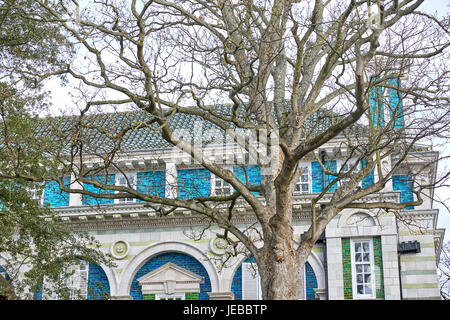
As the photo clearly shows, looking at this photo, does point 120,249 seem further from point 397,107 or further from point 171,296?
point 397,107

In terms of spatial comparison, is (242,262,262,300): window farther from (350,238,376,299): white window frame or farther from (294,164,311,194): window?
(294,164,311,194): window

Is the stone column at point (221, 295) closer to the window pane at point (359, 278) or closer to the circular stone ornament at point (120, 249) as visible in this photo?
the circular stone ornament at point (120, 249)

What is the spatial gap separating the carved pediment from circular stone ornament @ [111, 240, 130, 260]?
4.32 ft

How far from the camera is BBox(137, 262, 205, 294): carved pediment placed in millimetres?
28844

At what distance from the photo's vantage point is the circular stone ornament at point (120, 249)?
29.7m

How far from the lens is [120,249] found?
29781mm

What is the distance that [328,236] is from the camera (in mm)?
28047

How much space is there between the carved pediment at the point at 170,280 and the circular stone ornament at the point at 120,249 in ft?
4.32

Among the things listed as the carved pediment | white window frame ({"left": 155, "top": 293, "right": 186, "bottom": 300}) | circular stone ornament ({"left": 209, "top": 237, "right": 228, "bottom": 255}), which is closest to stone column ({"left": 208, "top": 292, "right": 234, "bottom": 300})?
the carved pediment

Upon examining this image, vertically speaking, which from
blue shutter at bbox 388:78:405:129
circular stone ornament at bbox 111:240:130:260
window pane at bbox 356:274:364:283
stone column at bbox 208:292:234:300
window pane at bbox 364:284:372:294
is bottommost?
stone column at bbox 208:292:234:300

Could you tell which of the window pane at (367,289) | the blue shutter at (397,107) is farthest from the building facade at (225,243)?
the blue shutter at (397,107)

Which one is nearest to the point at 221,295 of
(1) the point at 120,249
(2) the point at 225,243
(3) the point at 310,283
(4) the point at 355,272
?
(2) the point at 225,243
